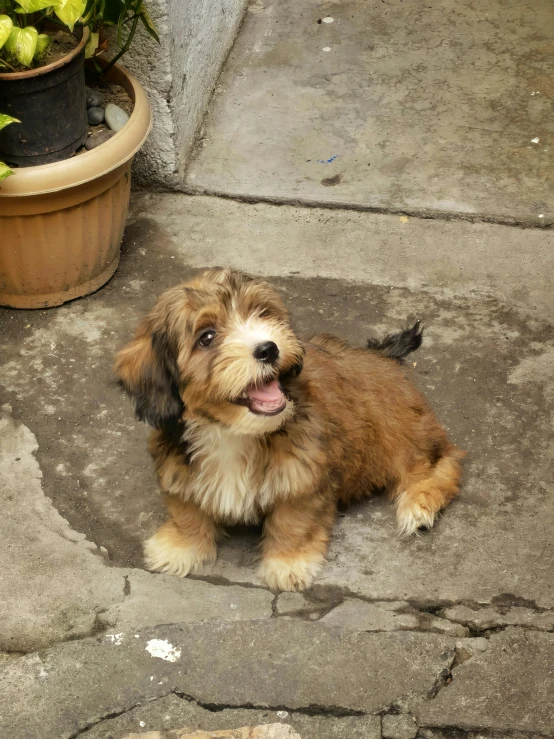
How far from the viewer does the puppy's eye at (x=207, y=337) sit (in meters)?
2.85

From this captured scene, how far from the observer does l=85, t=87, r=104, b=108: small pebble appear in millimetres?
4625

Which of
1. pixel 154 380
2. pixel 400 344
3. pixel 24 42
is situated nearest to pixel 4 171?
pixel 24 42

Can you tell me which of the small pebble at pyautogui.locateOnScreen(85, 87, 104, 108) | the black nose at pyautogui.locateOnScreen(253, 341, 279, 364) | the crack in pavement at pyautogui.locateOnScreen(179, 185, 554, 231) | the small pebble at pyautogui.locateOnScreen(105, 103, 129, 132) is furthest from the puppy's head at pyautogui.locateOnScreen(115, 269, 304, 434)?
the crack in pavement at pyautogui.locateOnScreen(179, 185, 554, 231)

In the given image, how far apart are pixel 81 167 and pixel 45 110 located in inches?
10.9

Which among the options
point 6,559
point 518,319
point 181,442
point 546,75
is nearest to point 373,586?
point 181,442

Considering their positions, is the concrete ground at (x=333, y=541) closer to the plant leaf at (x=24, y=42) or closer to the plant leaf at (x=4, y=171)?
the plant leaf at (x=4, y=171)

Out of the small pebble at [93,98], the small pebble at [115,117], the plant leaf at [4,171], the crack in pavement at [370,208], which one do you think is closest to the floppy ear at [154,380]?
the plant leaf at [4,171]

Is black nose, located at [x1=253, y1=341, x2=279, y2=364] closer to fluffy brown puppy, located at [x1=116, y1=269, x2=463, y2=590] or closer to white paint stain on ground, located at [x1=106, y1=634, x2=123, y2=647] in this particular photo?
fluffy brown puppy, located at [x1=116, y1=269, x2=463, y2=590]

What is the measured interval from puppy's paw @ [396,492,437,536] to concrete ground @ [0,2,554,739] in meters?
0.04

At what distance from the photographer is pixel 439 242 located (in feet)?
16.3

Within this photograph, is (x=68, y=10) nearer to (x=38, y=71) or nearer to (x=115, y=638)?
(x=38, y=71)

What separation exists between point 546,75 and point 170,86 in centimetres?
248

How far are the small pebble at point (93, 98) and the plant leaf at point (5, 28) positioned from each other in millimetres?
782

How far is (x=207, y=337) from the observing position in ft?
9.36
